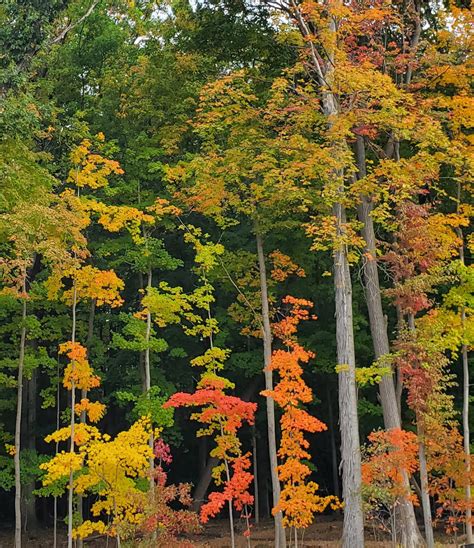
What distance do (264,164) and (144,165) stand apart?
509 centimetres

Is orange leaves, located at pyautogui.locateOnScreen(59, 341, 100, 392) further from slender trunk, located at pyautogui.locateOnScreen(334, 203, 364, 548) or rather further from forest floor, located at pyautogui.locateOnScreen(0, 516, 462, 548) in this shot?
slender trunk, located at pyautogui.locateOnScreen(334, 203, 364, 548)

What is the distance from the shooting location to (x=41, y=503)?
94.9 ft

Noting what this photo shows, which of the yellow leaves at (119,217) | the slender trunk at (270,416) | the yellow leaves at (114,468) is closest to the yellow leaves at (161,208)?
the yellow leaves at (119,217)

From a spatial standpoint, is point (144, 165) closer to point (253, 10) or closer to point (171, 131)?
point (171, 131)

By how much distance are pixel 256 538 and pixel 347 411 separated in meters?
7.55

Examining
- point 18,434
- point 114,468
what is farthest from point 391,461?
point 18,434

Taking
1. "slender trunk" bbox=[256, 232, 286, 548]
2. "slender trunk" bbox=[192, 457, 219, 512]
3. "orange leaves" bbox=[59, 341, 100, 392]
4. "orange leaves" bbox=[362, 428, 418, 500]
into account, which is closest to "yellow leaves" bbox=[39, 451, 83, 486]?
"orange leaves" bbox=[59, 341, 100, 392]

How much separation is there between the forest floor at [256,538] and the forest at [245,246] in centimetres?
18

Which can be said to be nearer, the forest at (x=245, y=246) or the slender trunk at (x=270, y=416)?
the forest at (x=245, y=246)

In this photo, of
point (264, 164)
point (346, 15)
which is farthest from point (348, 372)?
point (346, 15)

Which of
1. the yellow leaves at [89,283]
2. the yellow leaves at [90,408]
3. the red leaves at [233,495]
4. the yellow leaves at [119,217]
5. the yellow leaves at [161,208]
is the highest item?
Result: the yellow leaves at [161,208]

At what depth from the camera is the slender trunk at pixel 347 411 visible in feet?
44.3

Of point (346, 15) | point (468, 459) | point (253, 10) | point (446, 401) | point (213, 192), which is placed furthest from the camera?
point (253, 10)

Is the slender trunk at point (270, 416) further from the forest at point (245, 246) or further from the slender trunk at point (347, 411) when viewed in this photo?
the slender trunk at point (347, 411)
